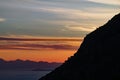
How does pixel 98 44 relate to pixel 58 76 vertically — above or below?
above

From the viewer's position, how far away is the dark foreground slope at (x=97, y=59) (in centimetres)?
11969

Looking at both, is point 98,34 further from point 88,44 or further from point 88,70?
point 88,70

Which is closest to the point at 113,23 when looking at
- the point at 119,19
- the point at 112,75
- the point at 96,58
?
the point at 119,19

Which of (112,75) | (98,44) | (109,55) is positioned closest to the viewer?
(112,75)

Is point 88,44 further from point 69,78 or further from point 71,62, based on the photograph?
point 69,78

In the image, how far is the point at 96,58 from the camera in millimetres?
129625

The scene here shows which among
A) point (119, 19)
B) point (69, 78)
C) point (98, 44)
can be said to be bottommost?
point (69, 78)

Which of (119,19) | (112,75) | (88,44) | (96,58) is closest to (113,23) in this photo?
(119,19)

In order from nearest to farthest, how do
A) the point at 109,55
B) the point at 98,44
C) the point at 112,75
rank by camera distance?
the point at 112,75
the point at 109,55
the point at 98,44

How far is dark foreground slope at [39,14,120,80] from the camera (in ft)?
393

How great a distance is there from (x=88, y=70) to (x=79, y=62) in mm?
13698

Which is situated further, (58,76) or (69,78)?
(58,76)

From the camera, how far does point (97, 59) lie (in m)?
128

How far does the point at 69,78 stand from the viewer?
13062 cm
